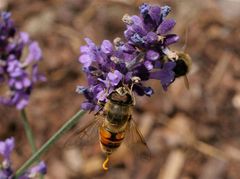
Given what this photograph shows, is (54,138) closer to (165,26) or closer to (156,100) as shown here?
(165,26)

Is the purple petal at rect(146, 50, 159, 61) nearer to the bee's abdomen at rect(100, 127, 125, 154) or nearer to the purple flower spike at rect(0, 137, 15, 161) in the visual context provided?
the bee's abdomen at rect(100, 127, 125, 154)

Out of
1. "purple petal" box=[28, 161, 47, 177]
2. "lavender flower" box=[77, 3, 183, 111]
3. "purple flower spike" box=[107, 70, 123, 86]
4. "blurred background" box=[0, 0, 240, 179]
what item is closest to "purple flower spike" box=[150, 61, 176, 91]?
"lavender flower" box=[77, 3, 183, 111]

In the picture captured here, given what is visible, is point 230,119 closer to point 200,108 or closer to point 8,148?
point 200,108

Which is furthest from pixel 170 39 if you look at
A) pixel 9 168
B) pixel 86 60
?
pixel 9 168

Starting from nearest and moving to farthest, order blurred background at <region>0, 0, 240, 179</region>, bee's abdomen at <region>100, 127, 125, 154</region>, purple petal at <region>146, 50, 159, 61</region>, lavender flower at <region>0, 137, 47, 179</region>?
purple petal at <region>146, 50, 159, 61</region>, bee's abdomen at <region>100, 127, 125, 154</region>, lavender flower at <region>0, 137, 47, 179</region>, blurred background at <region>0, 0, 240, 179</region>

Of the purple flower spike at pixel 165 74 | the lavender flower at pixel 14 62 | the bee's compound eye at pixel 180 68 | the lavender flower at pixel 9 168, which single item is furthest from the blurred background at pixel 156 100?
the purple flower spike at pixel 165 74

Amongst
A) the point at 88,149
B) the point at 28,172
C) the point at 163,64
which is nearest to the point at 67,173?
the point at 88,149
